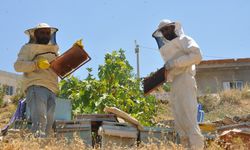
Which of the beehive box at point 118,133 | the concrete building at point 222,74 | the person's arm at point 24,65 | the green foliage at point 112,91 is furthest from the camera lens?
the concrete building at point 222,74

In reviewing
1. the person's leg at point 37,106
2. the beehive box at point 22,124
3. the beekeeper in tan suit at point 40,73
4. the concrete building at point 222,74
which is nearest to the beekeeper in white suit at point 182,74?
the beekeeper in tan suit at point 40,73

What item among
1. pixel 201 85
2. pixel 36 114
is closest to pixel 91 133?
pixel 36 114

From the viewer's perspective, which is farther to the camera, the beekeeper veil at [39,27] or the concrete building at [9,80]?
the concrete building at [9,80]

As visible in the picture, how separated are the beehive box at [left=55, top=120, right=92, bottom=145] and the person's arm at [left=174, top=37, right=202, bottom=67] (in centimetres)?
150

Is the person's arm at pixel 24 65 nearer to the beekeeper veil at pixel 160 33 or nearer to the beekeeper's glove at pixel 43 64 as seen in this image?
the beekeeper's glove at pixel 43 64

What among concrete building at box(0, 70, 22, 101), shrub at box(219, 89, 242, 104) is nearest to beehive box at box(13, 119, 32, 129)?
shrub at box(219, 89, 242, 104)

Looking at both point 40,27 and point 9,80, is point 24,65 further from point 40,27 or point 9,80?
point 9,80

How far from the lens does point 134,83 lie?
8773mm

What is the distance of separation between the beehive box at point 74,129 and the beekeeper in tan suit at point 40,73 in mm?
201

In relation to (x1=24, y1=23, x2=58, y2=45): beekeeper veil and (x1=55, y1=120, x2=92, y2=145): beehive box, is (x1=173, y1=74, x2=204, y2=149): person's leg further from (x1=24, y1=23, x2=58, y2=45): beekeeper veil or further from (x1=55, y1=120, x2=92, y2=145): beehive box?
(x1=24, y1=23, x2=58, y2=45): beekeeper veil

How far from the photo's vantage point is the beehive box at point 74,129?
5.79 metres

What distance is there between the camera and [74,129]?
5836 mm

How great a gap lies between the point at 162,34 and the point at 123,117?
127 centimetres


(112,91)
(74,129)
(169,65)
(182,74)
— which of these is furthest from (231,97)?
(74,129)
